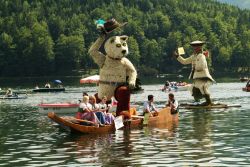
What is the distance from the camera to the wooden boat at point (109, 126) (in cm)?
2811

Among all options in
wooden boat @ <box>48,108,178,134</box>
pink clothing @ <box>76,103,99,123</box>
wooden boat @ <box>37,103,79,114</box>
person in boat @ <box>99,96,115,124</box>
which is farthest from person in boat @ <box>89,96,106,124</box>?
wooden boat @ <box>37,103,79,114</box>

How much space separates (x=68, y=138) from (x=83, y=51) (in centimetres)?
17238

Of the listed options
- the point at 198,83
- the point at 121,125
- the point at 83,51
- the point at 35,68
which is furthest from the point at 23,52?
the point at 121,125

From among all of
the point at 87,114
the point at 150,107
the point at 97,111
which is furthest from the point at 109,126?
the point at 150,107

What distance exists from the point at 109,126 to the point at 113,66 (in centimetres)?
514

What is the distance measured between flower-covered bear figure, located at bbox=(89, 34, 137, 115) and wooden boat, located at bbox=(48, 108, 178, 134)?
6.05ft

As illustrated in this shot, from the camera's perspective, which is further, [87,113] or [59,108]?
[59,108]

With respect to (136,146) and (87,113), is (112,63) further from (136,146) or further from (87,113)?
(136,146)

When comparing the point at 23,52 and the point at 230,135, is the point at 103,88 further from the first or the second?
the point at 23,52

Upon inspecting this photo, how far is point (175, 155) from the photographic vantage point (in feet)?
71.3

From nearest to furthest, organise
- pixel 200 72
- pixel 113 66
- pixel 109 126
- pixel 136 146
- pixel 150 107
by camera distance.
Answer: pixel 136 146, pixel 109 126, pixel 113 66, pixel 150 107, pixel 200 72

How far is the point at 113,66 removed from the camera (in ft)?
110

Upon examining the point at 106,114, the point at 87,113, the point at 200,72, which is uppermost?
the point at 200,72

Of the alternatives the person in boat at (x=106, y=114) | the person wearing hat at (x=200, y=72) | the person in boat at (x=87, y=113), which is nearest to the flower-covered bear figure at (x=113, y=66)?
the person in boat at (x=106, y=114)
